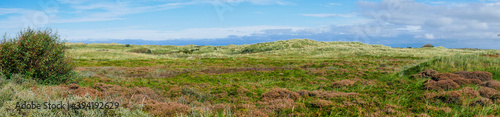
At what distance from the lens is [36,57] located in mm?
12484

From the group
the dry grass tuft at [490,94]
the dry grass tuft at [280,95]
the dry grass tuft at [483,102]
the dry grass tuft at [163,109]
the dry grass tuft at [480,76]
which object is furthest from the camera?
the dry grass tuft at [480,76]

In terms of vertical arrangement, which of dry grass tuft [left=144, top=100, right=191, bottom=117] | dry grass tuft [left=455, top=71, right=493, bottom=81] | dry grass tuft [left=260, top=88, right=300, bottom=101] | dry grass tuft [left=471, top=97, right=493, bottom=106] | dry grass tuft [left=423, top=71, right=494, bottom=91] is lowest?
dry grass tuft [left=260, top=88, right=300, bottom=101]

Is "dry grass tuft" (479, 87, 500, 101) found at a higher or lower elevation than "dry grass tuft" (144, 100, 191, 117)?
higher

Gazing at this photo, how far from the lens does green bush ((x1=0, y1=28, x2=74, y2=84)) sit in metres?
11.9

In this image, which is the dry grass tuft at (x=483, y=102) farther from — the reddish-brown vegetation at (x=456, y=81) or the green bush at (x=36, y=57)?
the green bush at (x=36, y=57)

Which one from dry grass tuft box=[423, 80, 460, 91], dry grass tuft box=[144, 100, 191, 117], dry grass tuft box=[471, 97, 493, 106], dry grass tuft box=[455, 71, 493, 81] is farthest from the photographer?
dry grass tuft box=[455, 71, 493, 81]

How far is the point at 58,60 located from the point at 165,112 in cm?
1009

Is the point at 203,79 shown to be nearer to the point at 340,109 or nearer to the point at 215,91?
the point at 215,91

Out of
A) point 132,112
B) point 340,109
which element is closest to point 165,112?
point 132,112

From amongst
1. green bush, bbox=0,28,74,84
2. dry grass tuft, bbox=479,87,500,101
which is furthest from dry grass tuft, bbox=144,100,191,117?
dry grass tuft, bbox=479,87,500,101

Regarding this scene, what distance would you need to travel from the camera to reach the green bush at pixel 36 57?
11922 millimetres

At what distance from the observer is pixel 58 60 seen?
1321 cm

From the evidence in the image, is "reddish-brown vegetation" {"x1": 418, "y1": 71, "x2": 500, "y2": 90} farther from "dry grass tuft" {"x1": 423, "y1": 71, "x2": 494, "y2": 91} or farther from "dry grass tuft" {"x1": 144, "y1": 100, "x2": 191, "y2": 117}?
"dry grass tuft" {"x1": 144, "y1": 100, "x2": 191, "y2": 117}

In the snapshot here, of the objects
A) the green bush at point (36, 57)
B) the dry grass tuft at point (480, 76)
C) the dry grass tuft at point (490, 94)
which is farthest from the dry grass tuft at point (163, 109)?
the dry grass tuft at point (480, 76)
